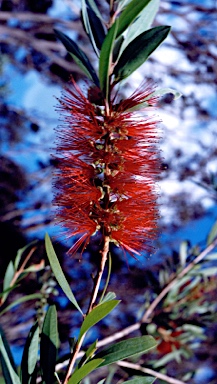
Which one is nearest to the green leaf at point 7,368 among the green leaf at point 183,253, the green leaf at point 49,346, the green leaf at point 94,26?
the green leaf at point 49,346

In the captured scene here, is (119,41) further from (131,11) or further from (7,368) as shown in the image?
(7,368)

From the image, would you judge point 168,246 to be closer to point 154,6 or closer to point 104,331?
point 104,331

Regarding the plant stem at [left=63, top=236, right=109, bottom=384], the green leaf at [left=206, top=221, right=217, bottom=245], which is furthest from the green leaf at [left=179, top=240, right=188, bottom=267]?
the plant stem at [left=63, top=236, right=109, bottom=384]

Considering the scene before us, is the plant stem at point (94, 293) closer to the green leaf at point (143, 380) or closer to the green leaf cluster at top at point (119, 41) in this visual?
the green leaf at point (143, 380)

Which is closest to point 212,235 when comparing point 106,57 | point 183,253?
point 183,253

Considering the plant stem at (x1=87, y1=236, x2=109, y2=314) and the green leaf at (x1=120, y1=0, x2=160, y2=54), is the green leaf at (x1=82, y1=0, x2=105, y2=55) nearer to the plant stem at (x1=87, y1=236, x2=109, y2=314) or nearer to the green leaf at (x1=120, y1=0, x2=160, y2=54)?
the green leaf at (x1=120, y1=0, x2=160, y2=54)

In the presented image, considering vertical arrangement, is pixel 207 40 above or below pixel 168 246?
above

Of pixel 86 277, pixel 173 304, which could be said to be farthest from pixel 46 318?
pixel 86 277

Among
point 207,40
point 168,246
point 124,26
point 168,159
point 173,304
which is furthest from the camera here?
point 168,246
